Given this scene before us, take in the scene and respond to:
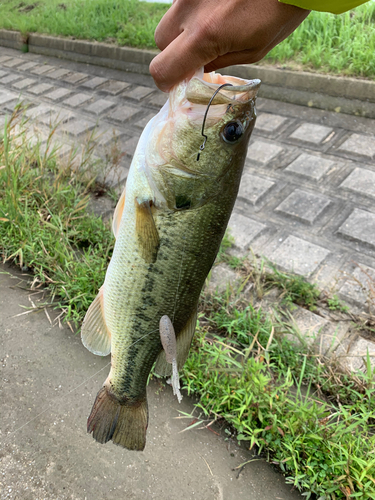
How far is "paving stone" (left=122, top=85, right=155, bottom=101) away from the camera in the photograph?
562 cm

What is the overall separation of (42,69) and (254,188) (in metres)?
4.98

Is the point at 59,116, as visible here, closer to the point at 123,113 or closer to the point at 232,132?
the point at 123,113

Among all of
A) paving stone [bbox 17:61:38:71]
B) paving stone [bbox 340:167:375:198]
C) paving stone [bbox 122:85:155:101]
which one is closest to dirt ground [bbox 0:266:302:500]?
paving stone [bbox 340:167:375:198]

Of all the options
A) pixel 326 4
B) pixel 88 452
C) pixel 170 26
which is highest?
pixel 326 4

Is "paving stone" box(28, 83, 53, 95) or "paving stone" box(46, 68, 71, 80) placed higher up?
"paving stone" box(46, 68, 71, 80)

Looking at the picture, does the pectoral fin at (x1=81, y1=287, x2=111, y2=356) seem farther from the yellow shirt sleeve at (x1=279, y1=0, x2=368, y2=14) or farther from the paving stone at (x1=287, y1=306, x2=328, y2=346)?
the paving stone at (x1=287, y1=306, x2=328, y2=346)

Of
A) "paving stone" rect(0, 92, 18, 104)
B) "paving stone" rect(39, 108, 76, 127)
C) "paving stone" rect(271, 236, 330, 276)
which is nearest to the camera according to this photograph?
"paving stone" rect(271, 236, 330, 276)

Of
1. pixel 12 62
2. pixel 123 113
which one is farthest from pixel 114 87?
pixel 12 62

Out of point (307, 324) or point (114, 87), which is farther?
point (114, 87)

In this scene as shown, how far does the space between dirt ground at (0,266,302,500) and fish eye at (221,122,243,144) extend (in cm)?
177

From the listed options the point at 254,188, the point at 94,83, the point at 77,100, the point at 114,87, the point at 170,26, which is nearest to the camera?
the point at 170,26

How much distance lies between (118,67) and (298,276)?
5.19 metres

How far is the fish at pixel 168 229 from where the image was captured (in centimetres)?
125

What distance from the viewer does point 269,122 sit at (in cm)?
480
